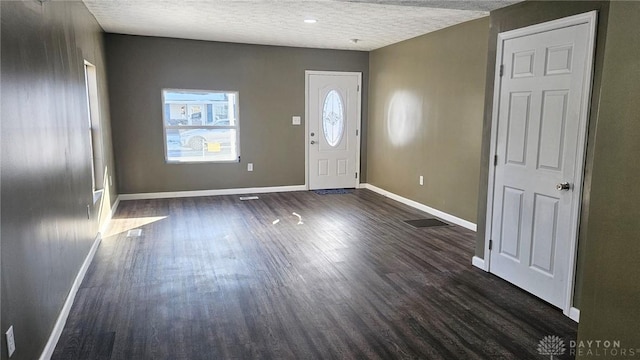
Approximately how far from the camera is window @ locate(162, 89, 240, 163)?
6.90 m

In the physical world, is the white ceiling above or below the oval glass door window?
above

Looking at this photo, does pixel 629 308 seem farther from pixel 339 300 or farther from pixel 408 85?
pixel 408 85

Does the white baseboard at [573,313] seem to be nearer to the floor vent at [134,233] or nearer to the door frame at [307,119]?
the floor vent at [134,233]

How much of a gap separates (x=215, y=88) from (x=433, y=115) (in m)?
3.45

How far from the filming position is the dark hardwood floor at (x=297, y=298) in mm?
2650

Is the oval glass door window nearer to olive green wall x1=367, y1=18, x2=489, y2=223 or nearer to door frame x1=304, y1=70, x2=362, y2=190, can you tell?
door frame x1=304, y1=70, x2=362, y2=190

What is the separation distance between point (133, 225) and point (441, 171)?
156 inches

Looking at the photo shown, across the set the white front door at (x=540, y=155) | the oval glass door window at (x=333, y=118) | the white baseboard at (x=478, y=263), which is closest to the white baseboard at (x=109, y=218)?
the oval glass door window at (x=333, y=118)

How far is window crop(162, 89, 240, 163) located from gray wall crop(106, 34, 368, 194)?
11 centimetres

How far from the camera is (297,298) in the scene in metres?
3.32

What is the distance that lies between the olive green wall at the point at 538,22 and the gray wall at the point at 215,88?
417 cm

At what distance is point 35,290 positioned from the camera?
236 centimetres

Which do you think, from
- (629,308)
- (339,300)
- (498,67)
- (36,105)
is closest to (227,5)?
(36,105)

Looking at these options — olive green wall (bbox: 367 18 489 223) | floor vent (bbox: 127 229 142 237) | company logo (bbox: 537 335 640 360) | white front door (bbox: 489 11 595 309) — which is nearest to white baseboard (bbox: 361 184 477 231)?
olive green wall (bbox: 367 18 489 223)
